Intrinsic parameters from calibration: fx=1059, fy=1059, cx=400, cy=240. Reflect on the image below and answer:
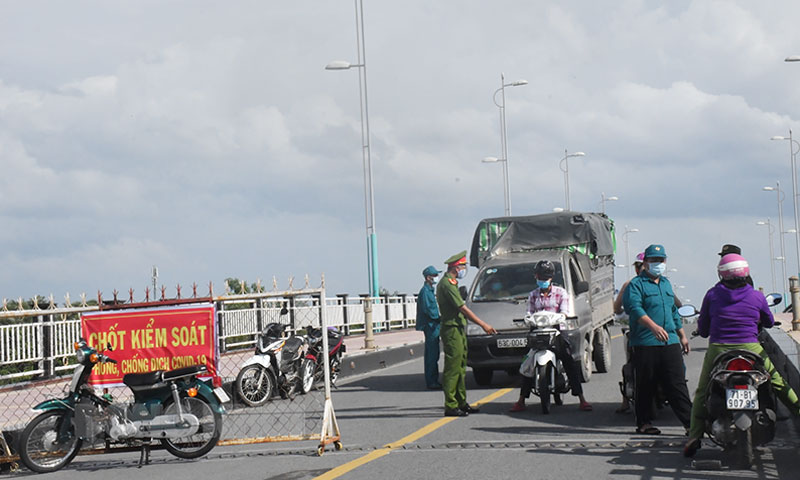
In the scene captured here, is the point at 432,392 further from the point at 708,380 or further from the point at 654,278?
the point at 708,380

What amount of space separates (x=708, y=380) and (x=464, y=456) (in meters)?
2.23

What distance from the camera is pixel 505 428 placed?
1132cm

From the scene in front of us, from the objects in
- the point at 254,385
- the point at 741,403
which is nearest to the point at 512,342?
the point at 254,385

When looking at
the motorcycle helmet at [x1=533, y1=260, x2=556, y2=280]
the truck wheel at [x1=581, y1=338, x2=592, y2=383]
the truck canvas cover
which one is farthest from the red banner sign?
the truck canvas cover

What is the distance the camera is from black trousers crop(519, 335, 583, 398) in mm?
12617

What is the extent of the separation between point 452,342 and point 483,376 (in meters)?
4.53

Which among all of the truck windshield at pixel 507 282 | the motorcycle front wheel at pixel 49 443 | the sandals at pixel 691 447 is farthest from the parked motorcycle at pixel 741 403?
the truck windshield at pixel 507 282

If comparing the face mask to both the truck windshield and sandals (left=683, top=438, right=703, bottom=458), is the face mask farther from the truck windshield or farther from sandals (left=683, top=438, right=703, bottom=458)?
the truck windshield

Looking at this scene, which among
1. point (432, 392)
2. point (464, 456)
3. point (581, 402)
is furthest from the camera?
point (432, 392)

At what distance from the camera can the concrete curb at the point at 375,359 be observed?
2100 centimetres

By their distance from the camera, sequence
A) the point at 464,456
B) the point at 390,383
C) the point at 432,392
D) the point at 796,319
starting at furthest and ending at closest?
the point at 796,319 → the point at 390,383 → the point at 432,392 → the point at 464,456

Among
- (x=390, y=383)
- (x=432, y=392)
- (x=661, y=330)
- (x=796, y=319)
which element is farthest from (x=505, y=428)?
(x=796, y=319)

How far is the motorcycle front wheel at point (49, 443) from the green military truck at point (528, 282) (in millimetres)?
6503

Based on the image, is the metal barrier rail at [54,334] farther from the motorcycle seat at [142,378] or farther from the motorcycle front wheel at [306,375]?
the motorcycle seat at [142,378]
